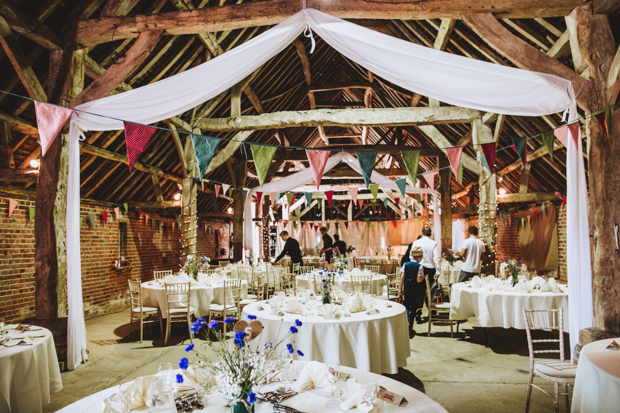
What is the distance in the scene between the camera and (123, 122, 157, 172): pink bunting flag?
3842 millimetres

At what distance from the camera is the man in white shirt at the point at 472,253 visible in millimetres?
6062

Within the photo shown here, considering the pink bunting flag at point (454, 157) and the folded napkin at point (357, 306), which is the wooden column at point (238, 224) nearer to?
Answer: the pink bunting flag at point (454, 157)

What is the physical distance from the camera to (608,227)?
131 inches

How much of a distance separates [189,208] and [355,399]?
6.18 metres

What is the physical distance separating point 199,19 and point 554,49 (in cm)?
452

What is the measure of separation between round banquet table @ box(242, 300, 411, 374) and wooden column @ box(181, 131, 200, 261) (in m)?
3.98

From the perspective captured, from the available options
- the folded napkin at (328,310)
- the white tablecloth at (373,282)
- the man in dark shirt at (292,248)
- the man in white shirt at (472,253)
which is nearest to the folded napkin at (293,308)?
the folded napkin at (328,310)

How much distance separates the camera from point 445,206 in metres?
9.45

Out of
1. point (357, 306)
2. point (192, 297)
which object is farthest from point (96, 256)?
point (357, 306)

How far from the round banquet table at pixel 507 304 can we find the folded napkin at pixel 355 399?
3820 mm

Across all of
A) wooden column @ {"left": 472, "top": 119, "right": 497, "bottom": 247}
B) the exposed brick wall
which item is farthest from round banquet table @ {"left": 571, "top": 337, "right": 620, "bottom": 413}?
the exposed brick wall

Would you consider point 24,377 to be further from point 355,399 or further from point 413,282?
point 413,282

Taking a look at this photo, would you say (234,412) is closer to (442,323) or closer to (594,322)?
(594,322)

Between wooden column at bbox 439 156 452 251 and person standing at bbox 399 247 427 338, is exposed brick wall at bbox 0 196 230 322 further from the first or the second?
wooden column at bbox 439 156 452 251
